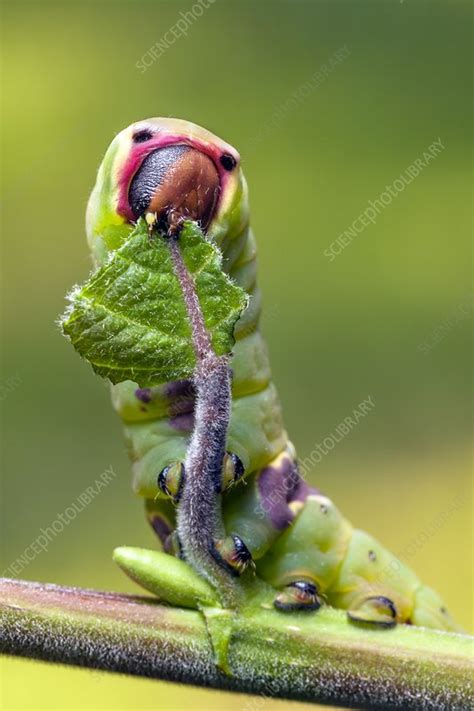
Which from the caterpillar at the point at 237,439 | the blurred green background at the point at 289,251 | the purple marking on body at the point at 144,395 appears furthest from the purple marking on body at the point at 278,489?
the blurred green background at the point at 289,251

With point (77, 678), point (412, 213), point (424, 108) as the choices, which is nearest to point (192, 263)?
point (77, 678)

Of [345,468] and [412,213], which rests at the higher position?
[412,213]

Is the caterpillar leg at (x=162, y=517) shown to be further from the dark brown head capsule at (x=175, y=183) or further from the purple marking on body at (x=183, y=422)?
the dark brown head capsule at (x=175, y=183)

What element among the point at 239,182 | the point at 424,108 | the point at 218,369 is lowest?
the point at 218,369

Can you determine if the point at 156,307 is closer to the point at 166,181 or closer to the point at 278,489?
the point at 166,181

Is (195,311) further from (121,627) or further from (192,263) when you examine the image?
(121,627)

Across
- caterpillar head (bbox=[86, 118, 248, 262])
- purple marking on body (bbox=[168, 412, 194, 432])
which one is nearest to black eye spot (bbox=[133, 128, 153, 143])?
caterpillar head (bbox=[86, 118, 248, 262])
